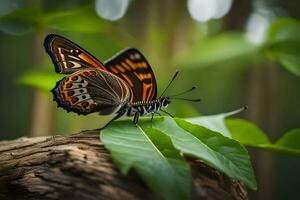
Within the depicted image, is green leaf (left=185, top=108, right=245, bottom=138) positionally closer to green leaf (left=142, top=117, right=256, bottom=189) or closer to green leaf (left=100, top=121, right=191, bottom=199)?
green leaf (left=142, top=117, right=256, bottom=189)

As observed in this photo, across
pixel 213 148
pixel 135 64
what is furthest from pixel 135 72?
pixel 213 148

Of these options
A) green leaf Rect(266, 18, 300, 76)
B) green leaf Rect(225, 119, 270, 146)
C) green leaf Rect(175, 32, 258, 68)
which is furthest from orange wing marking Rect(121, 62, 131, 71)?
green leaf Rect(175, 32, 258, 68)

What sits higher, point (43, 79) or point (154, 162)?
point (43, 79)

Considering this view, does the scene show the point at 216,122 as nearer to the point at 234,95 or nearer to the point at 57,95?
the point at 57,95

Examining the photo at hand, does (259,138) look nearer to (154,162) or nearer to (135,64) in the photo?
(135,64)

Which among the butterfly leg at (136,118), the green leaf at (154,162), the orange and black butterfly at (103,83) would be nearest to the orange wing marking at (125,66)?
the orange and black butterfly at (103,83)

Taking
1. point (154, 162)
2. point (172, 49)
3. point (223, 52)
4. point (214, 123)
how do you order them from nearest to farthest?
point (154, 162)
point (214, 123)
point (223, 52)
point (172, 49)

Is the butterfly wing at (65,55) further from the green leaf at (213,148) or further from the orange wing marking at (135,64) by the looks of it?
the green leaf at (213,148)
